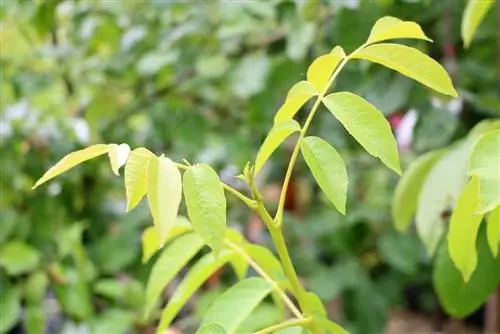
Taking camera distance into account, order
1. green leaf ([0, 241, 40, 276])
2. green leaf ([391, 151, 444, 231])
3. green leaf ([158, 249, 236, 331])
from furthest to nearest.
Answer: green leaf ([0, 241, 40, 276])
green leaf ([391, 151, 444, 231])
green leaf ([158, 249, 236, 331])

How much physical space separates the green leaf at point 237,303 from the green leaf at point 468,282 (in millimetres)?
168

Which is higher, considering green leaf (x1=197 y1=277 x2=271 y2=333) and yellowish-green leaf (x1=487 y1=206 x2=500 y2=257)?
yellowish-green leaf (x1=487 y1=206 x2=500 y2=257)

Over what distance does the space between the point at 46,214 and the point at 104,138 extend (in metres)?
0.12

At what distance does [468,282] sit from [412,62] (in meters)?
0.22

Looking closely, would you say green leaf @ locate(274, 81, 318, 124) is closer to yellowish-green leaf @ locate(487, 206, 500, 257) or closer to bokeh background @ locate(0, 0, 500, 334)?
yellowish-green leaf @ locate(487, 206, 500, 257)

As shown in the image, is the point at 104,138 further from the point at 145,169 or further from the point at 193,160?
the point at 145,169

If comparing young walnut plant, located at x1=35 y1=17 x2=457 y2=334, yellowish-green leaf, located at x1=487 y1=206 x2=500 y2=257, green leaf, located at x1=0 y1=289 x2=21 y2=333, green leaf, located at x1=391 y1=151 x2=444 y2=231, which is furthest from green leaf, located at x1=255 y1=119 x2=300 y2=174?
green leaf, located at x1=0 y1=289 x2=21 y2=333

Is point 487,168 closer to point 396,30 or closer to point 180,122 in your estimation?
point 396,30

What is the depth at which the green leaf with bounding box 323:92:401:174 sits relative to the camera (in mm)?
354

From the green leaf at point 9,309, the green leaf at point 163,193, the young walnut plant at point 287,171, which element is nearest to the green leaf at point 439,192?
the young walnut plant at point 287,171

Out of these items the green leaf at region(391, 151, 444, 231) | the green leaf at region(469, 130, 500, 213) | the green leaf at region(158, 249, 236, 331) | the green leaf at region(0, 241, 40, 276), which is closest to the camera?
the green leaf at region(469, 130, 500, 213)

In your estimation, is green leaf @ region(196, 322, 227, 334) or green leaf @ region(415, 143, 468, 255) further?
green leaf @ region(415, 143, 468, 255)

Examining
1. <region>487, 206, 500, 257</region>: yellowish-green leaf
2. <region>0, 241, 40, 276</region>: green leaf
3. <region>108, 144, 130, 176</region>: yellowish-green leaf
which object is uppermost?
<region>108, 144, 130, 176</region>: yellowish-green leaf

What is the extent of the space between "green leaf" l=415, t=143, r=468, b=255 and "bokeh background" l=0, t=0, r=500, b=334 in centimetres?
18
